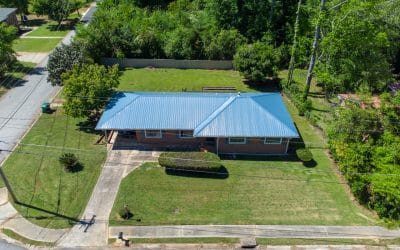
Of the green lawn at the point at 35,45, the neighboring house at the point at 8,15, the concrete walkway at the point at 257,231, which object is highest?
the neighboring house at the point at 8,15

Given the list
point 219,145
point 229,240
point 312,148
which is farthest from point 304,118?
point 229,240

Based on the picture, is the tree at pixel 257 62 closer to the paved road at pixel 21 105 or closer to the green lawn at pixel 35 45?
the paved road at pixel 21 105

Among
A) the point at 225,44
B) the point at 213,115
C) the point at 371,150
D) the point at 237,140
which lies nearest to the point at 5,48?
the point at 225,44

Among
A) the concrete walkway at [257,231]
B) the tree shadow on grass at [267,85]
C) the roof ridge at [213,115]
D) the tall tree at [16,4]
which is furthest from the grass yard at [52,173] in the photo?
the tall tree at [16,4]

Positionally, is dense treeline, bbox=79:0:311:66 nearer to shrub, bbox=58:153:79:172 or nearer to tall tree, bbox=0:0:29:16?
tall tree, bbox=0:0:29:16

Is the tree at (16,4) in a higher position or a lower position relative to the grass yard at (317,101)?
higher

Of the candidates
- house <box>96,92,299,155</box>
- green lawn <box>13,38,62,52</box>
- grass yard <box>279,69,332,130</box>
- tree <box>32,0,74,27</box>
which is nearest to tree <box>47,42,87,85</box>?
house <box>96,92,299,155</box>
